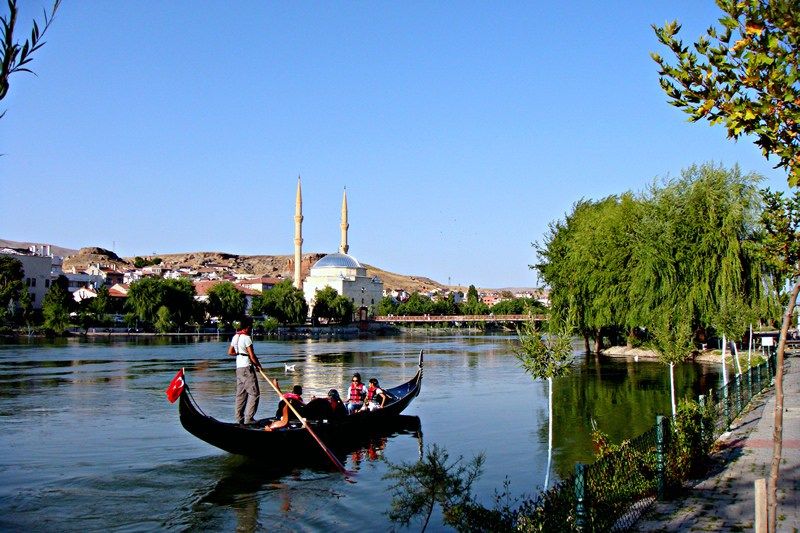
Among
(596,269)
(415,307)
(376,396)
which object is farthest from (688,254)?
(415,307)

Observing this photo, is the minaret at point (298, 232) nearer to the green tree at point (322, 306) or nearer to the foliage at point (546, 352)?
the green tree at point (322, 306)

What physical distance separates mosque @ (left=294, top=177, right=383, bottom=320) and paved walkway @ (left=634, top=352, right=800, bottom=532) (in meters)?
110

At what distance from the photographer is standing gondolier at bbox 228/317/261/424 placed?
13.3 meters

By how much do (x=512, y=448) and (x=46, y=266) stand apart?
268 feet

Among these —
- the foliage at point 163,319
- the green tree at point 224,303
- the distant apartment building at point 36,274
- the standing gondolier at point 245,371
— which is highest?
the distant apartment building at point 36,274

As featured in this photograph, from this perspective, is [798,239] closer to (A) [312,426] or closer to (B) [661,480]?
(B) [661,480]

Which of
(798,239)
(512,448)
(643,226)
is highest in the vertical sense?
(643,226)

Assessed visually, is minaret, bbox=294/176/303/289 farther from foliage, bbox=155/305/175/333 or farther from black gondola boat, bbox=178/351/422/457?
black gondola boat, bbox=178/351/422/457

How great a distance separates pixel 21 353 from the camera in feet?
146

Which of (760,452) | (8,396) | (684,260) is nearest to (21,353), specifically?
(8,396)

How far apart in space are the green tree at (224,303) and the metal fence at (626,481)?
7463 cm

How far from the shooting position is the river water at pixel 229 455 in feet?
35.4

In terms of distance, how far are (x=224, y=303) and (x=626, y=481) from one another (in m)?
78.4

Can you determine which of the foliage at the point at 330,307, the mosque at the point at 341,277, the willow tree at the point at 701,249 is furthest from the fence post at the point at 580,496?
the mosque at the point at 341,277
